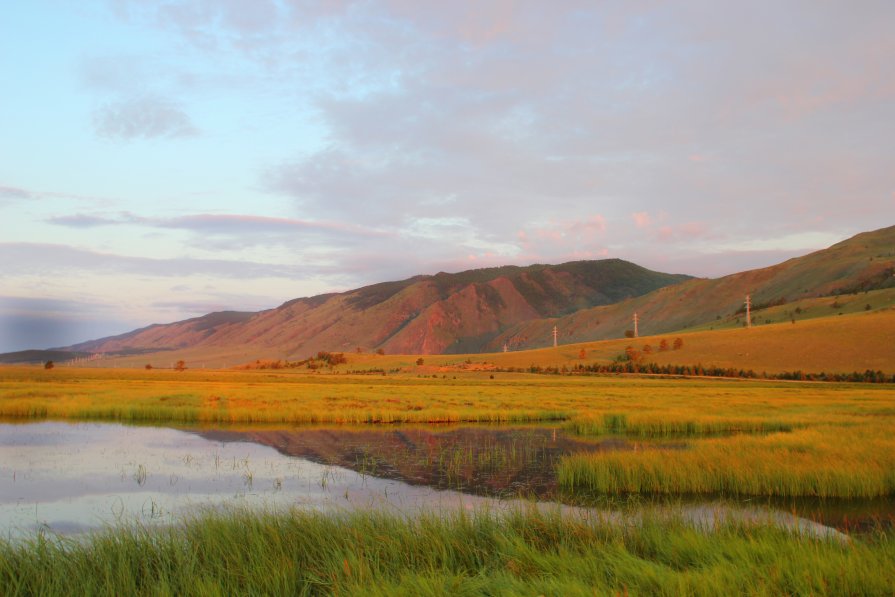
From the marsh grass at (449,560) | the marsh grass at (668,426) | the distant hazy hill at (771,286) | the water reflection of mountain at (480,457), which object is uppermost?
the distant hazy hill at (771,286)

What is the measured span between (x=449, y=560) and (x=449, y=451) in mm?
16657

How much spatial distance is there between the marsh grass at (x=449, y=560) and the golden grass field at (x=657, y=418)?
8393 mm

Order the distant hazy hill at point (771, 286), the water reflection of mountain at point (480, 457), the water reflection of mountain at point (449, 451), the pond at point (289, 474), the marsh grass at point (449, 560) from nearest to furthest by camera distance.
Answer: the marsh grass at point (449, 560) < the pond at point (289, 474) < the water reflection of mountain at point (480, 457) < the water reflection of mountain at point (449, 451) < the distant hazy hill at point (771, 286)

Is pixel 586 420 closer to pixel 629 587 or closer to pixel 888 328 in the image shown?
pixel 629 587

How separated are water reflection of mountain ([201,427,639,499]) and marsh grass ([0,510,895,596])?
23.2ft

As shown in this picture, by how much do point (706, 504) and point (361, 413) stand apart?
23948mm

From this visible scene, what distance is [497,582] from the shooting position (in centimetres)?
833

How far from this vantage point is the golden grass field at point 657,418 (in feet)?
63.1

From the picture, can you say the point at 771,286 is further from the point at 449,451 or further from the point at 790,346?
the point at 449,451

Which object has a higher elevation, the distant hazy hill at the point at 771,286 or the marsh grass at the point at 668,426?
the distant hazy hill at the point at 771,286

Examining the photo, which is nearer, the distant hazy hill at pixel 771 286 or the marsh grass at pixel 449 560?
the marsh grass at pixel 449 560

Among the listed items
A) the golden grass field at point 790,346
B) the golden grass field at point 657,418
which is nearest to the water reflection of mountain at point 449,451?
the golden grass field at point 657,418

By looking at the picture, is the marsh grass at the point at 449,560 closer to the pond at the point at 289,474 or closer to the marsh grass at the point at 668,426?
the pond at the point at 289,474

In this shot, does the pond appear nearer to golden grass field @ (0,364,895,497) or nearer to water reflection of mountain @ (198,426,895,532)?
water reflection of mountain @ (198,426,895,532)
